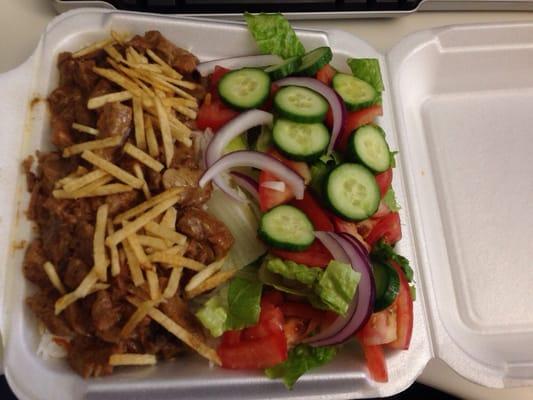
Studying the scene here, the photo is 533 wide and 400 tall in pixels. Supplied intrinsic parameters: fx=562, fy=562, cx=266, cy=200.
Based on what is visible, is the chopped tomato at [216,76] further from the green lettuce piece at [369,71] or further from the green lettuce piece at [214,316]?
the green lettuce piece at [214,316]

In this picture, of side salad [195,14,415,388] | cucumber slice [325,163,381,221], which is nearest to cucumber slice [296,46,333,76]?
side salad [195,14,415,388]

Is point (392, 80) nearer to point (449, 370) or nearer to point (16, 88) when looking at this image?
point (449, 370)

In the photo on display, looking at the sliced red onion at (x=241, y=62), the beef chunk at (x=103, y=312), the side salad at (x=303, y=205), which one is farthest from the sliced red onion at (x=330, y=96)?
the beef chunk at (x=103, y=312)

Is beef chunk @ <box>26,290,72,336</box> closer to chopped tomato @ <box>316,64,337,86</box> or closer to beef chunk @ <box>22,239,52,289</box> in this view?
beef chunk @ <box>22,239,52,289</box>

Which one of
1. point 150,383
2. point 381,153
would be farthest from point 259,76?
point 150,383

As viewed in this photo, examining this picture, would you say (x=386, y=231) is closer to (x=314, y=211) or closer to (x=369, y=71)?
(x=314, y=211)

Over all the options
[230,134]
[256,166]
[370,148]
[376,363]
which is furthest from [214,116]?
[376,363]
